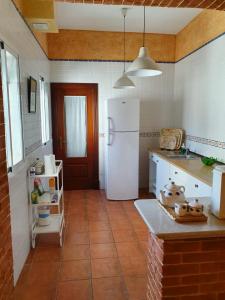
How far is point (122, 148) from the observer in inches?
171

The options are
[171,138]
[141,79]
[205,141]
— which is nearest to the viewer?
[205,141]

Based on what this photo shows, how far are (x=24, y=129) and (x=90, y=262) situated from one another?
5.13ft

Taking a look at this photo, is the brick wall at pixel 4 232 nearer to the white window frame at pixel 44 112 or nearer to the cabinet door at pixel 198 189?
the cabinet door at pixel 198 189

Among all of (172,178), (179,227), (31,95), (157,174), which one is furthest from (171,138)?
(179,227)

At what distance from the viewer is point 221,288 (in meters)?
1.50

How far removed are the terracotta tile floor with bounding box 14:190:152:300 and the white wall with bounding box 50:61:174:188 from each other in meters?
1.69

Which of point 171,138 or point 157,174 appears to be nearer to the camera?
point 157,174

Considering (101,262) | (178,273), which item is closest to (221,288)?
(178,273)

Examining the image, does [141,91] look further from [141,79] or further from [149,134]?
[149,134]

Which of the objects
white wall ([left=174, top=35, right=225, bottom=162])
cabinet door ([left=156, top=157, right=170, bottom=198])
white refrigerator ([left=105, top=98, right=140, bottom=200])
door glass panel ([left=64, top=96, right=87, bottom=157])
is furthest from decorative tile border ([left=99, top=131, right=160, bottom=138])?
door glass panel ([left=64, top=96, right=87, bottom=157])

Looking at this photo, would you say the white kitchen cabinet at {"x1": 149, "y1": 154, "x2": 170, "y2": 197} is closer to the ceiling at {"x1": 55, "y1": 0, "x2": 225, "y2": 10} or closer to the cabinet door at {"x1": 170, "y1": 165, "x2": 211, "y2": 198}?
the cabinet door at {"x1": 170, "y1": 165, "x2": 211, "y2": 198}

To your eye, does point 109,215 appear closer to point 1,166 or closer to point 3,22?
point 1,166

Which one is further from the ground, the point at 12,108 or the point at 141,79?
the point at 141,79

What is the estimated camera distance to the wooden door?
4.79m
